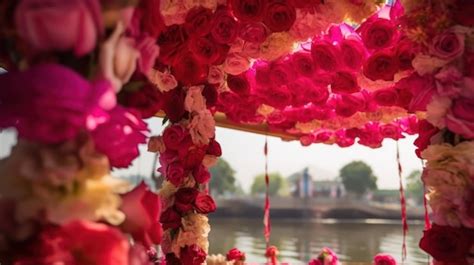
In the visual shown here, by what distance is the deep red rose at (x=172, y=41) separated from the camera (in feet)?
8.98

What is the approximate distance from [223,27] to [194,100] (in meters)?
0.54

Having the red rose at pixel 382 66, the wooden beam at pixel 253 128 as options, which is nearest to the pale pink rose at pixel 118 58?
the red rose at pixel 382 66

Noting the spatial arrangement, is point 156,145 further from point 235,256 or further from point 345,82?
point 235,256

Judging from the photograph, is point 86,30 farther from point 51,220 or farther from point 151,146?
point 151,146

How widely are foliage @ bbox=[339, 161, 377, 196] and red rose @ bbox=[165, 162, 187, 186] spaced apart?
65.1 ft

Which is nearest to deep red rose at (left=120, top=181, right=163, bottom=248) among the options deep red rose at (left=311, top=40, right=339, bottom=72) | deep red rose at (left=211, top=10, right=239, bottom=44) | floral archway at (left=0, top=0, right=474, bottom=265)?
floral archway at (left=0, top=0, right=474, bottom=265)

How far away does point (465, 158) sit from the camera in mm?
1573

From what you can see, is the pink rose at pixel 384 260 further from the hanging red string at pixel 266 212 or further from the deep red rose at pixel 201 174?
the deep red rose at pixel 201 174

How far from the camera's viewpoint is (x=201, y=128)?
2930 millimetres

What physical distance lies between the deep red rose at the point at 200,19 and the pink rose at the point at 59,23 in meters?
1.74

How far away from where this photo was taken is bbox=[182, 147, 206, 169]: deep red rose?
2939 mm

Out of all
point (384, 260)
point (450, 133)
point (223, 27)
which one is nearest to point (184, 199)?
point (223, 27)

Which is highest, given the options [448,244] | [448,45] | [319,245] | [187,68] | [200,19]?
[200,19]

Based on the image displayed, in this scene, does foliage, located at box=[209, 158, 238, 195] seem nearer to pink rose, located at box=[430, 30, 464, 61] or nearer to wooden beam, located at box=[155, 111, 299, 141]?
wooden beam, located at box=[155, 111, 299, 141]
